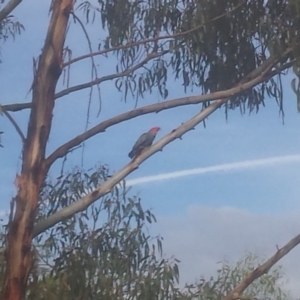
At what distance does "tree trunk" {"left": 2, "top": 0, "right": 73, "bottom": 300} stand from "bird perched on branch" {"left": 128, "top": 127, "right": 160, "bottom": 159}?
0.36 metres

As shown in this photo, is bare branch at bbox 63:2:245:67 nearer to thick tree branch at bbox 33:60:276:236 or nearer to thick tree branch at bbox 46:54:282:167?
thick tree branch at bbox 46:54:282:167

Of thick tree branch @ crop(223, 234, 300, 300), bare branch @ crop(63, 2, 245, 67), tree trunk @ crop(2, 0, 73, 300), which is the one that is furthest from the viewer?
thick tree branch @ crop(223, 234, 300, 300)

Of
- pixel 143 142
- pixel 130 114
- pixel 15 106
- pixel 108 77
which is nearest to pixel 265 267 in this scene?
pixel 143 142

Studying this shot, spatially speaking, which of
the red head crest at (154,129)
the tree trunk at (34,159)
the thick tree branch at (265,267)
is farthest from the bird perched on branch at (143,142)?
the thick tree branch at (265,267)

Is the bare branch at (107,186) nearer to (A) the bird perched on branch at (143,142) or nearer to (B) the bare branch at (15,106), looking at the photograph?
(A) the bird perched on branch at (143,142)

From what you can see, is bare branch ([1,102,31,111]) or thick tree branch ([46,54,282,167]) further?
bare branch ([1,102,31,111])

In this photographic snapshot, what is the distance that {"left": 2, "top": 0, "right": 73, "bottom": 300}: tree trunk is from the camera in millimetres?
2920

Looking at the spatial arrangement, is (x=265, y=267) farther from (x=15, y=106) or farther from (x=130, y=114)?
(x=15, y=106)

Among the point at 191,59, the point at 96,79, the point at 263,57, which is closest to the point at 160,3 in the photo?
the point at 191,59

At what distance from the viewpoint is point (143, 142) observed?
317 cm

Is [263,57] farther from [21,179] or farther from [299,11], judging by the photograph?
[21,179]

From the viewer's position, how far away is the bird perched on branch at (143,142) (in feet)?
10.3

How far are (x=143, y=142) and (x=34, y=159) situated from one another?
462 millimetres

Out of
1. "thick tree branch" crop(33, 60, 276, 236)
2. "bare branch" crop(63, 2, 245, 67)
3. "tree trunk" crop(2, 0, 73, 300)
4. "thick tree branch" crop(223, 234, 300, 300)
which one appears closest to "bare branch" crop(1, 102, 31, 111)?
"tree trunk" crop(2, 0, 73, 300)
